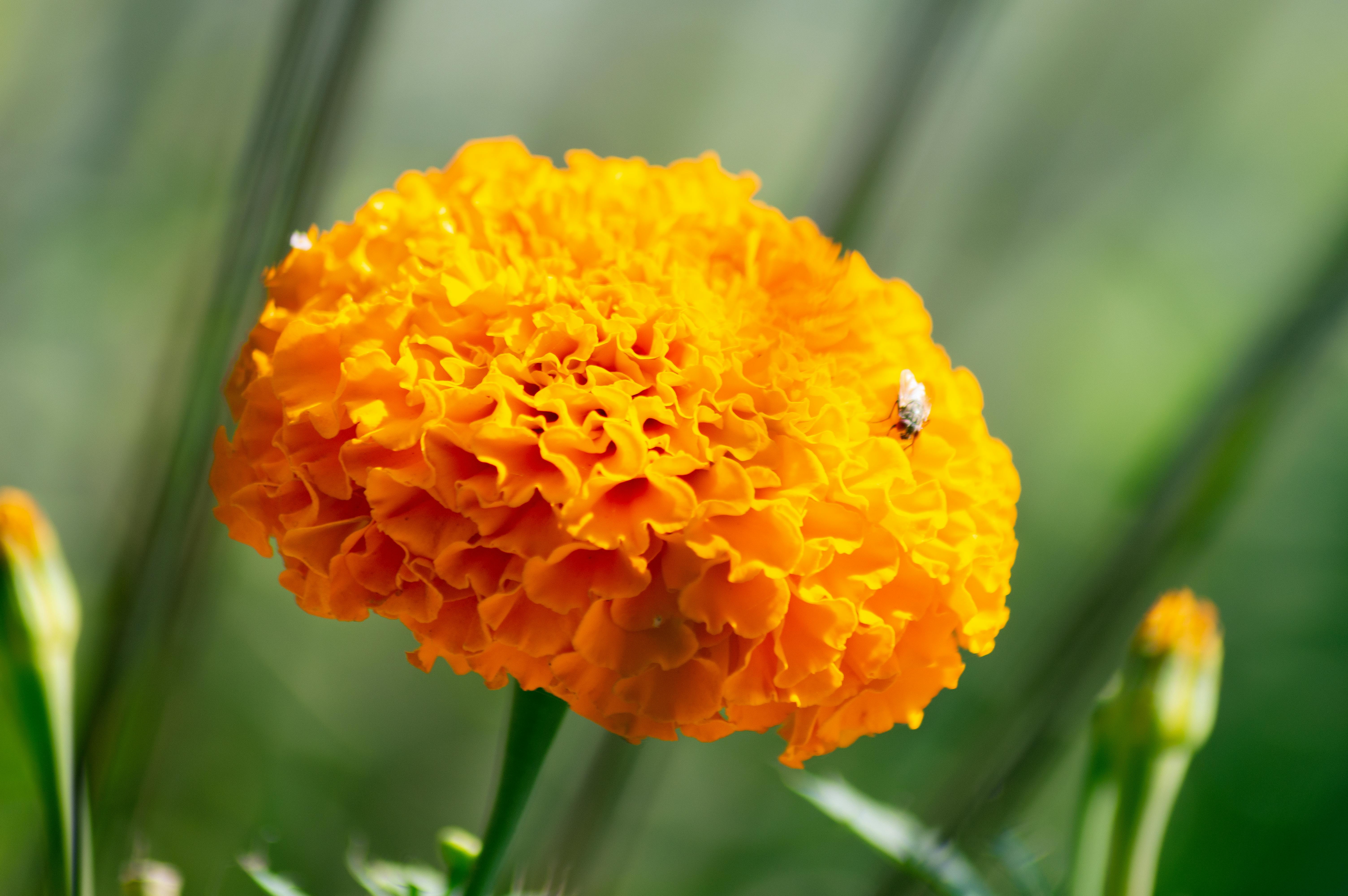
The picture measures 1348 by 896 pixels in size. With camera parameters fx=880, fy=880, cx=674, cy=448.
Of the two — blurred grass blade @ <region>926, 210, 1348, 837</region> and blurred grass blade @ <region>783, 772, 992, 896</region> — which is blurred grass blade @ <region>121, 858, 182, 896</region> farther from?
blurred grass blade @ <region>926, 210, 1348, 837</region>

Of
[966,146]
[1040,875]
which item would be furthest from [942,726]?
[966,146]

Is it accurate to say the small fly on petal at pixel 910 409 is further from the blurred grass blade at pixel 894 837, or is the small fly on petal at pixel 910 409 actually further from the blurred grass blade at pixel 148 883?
the blurred grass blade at pixel 148 883

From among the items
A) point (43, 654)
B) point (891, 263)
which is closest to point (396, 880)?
point (43, 654)

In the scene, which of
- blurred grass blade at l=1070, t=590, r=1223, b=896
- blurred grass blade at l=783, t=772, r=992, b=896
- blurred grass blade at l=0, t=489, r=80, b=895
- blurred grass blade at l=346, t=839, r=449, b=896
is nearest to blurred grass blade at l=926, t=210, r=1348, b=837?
blurred grass blade at l=783, t=772, r=992, b=896

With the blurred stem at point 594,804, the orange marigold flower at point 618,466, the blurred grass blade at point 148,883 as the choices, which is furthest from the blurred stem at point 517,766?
the blurred stem at point 594,804

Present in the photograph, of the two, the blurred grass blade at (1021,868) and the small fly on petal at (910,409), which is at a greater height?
the small fly on petal at (910,409)

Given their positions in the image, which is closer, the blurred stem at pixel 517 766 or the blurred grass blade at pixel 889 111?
the blurred stem at pixel 517 766

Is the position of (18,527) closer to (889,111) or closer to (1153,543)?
(889,111)
